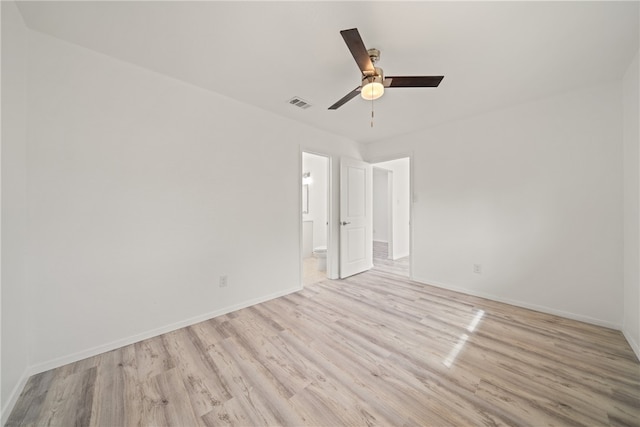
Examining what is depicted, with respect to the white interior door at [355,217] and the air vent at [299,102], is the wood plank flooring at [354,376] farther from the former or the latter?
the air vent at [299,102]

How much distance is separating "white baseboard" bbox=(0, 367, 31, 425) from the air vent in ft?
10.3

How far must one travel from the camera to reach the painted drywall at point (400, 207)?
542 cm

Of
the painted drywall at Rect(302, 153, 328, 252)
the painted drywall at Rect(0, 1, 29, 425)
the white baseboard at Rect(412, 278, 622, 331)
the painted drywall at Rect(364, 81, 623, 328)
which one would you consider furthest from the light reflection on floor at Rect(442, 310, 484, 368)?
the painted drywall at Rect(302, 153, 328, 252)

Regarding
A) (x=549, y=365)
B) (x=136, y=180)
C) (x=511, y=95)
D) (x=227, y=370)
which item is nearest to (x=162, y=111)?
(x=136, y=180)

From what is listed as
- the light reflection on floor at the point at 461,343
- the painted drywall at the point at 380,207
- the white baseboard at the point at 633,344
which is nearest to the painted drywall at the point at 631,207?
the white baseboard at the point at 633,344

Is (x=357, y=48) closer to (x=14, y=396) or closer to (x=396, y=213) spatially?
(x=14, y=396)

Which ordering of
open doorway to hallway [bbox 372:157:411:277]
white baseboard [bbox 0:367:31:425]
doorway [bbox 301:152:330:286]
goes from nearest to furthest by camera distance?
white baseboard [bbox 0:367:31:425] → open doorway to hallway [bbox 372:157:411:277] → doorway [bbox 301:152:330:286]

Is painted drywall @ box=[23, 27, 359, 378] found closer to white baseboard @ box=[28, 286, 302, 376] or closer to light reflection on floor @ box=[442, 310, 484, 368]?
white baseboard @ box=[28, 286, 302, 376]

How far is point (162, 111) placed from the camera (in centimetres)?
216

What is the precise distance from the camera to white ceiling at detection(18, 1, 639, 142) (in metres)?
1.45

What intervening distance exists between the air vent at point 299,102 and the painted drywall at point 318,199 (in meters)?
2.81

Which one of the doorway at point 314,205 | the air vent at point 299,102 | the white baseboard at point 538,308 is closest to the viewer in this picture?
the white baseboard at point 538,308

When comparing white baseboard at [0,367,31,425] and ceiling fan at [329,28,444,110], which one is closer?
white baseboard at [0,367,31,425]

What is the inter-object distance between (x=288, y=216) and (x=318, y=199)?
266cm
